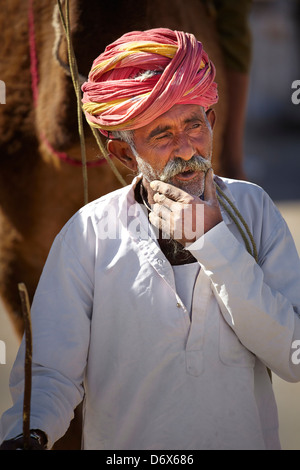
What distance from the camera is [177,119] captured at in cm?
180

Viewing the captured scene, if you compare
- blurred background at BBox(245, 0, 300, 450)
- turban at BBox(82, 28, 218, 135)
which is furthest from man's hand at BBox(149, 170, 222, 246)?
blurred background at BBox(245, 0, 300, 450)

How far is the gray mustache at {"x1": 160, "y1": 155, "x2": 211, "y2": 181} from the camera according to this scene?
1.76 meters

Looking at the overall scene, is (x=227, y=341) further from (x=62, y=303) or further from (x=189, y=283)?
(x=62, y=303)

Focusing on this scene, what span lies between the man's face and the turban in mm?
29

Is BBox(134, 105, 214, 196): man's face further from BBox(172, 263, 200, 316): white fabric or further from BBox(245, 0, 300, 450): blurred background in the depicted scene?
BBox(245, 0, 300, 450): blurred background

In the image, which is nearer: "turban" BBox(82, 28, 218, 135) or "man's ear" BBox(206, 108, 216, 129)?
"turban" BBox(82, 28, 218, 135)

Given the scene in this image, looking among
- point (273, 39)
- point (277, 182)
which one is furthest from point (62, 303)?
point (273, 39)

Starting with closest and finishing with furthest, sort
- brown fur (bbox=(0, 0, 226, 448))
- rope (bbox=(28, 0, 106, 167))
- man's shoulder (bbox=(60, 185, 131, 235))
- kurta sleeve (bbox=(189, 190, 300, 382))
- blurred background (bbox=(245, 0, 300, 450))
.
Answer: kurta sleeve (bbox=(189, 190, 300, 382))
man's shoulder (bbox=(60, 185, 131, 235))
brown fur (bbox=(0, 0, 226, 448))
rope (bbox=(28, 0, 106, 167))
blurred background (bbox=(245, 0, 300, 450))

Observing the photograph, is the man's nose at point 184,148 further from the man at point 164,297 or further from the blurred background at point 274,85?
the blurred background at point 274,85

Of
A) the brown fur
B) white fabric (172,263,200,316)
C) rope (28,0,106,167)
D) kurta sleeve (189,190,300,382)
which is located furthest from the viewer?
rope (28,0,106,167)

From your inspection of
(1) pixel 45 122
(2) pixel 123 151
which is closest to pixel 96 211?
(2) pixel 123 151

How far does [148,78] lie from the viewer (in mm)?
1793

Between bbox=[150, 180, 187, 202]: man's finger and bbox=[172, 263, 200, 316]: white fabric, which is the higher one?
bbox=[150, 180, 187, 202]: man's finger

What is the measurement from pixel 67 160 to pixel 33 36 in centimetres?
47
